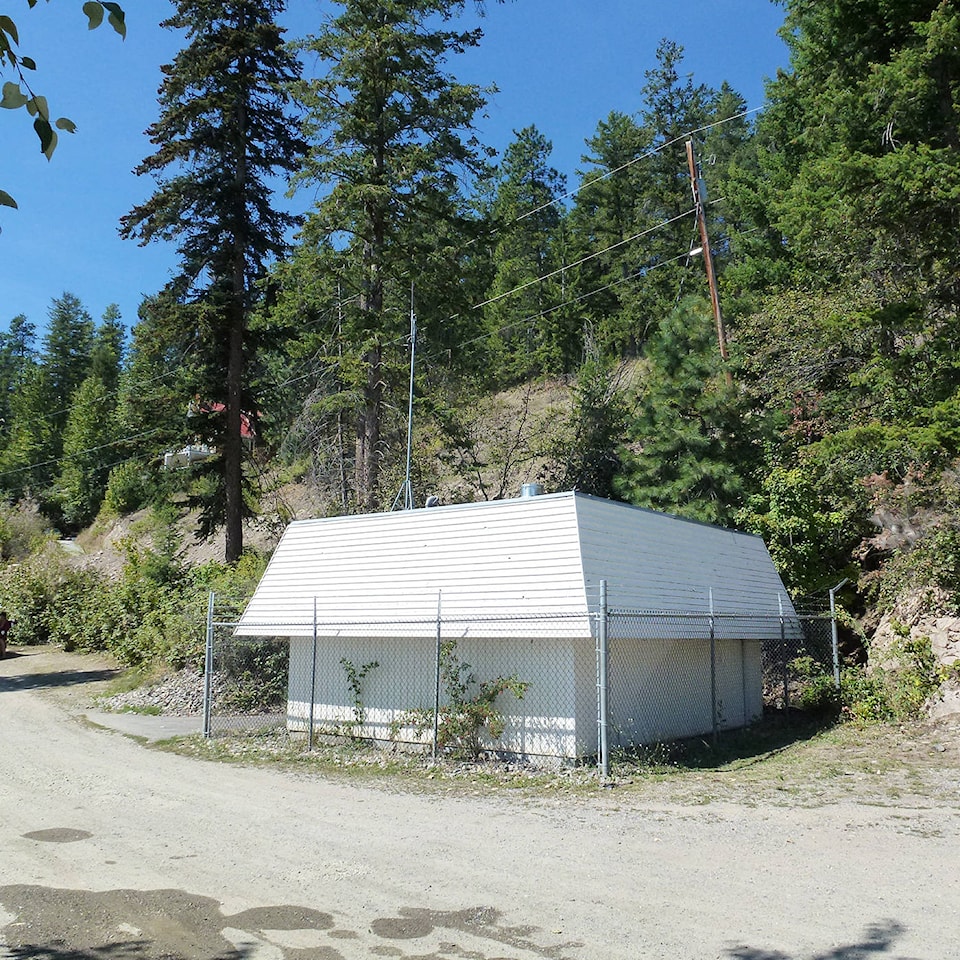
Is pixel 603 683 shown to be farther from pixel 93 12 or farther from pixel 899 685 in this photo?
pixel 93 12

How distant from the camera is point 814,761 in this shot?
1170 centimetres

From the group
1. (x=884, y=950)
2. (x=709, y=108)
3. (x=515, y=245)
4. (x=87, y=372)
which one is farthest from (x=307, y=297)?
(x=87, y=372)

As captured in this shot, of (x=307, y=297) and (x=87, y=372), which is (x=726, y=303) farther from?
(x=87, y=372)

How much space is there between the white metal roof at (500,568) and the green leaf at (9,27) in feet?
27.6

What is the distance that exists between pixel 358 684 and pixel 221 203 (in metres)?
17.3

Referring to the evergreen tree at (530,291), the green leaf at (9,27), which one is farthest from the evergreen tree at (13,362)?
the green leaf at (9,27)

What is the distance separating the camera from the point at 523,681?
460 inches

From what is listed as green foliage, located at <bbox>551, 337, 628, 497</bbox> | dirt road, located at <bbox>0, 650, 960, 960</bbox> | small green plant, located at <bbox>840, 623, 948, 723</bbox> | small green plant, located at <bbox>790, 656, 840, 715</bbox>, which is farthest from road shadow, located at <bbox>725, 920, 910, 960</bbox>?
green foliage, located at <bbox>551, 337, 628, 497</bbox>

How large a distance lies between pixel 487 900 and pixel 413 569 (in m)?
7.63

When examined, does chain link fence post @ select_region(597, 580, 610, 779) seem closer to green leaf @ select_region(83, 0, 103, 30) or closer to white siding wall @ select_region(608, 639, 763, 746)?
white siding wall @ select_region(608, 639, 763, 746)

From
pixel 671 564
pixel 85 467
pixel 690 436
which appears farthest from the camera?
pixel 85 467

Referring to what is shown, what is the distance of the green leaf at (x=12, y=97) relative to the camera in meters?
2.72

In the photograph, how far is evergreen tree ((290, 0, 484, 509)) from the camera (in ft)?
72.5

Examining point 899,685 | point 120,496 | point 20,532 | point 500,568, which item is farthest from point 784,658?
point 120,496
